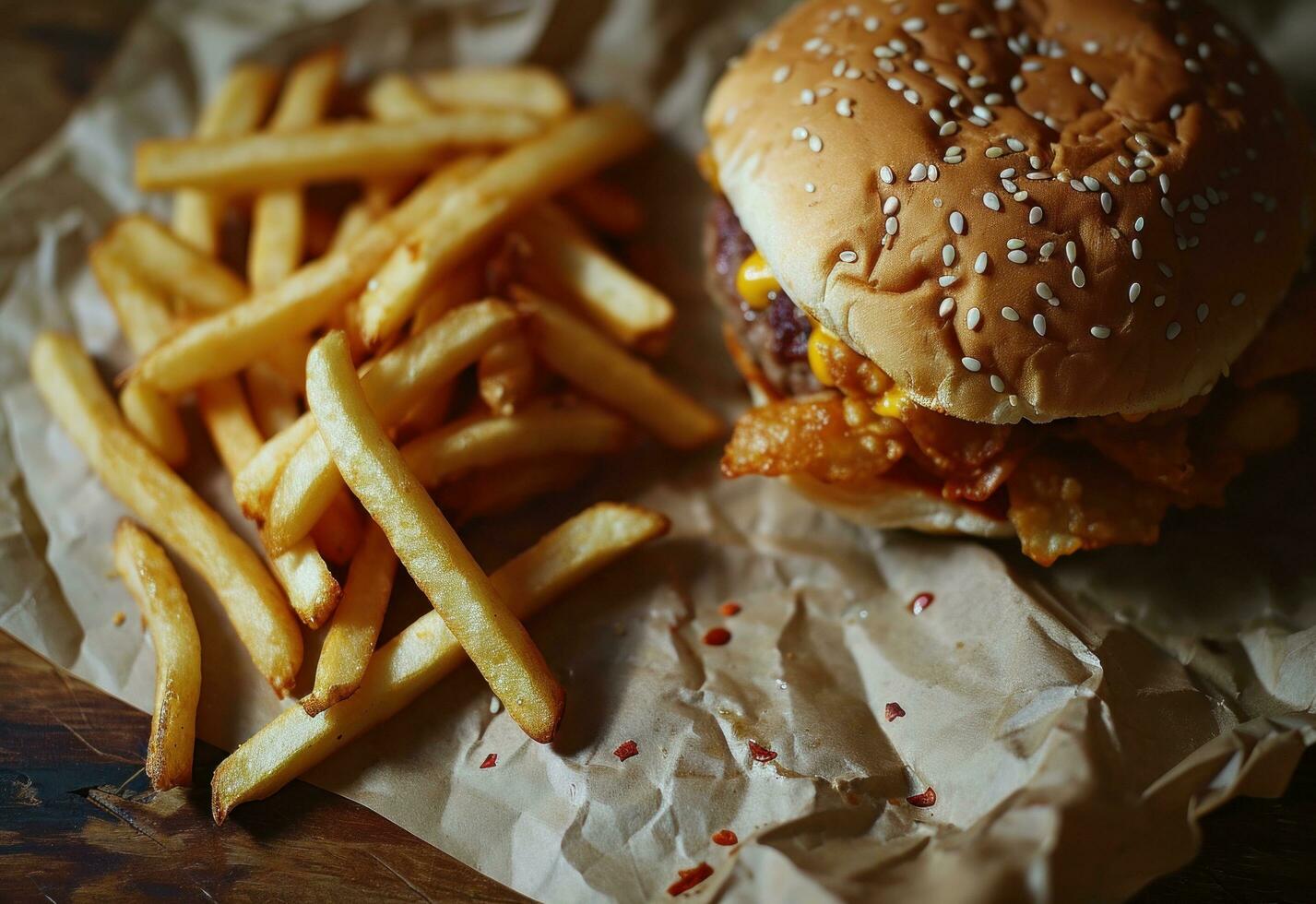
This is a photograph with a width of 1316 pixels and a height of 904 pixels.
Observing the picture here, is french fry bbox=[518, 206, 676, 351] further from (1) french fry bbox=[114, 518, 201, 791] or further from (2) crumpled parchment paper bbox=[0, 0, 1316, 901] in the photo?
(1) french fry bbox=[114, 518, 201, 791]

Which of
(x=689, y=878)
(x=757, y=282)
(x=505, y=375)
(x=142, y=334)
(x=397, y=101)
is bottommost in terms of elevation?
(x=689, y=878)

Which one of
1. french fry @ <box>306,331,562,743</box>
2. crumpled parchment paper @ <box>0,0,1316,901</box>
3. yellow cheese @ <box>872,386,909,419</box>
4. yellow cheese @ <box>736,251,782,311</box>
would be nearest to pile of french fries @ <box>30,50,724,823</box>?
french fry @ <box>306,331,562,743</box>

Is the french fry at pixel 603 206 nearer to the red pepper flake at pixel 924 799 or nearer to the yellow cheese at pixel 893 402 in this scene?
the yellow cheese at pixel 893 402

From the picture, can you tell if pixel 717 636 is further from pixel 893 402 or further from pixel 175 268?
pixel 175 268

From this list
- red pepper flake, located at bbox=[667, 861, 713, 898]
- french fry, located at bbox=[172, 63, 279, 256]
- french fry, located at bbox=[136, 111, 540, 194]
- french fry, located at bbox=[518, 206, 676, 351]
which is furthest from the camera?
french fry, located at bbox=[172, 63, 279, 256]

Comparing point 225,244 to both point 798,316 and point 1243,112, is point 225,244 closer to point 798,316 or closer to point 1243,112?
point 798,316

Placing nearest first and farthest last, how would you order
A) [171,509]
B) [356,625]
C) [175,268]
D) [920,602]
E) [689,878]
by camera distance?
[689,878], [356,625], [171,509], [920,602], [175,268]

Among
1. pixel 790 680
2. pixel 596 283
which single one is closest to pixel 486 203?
pixel 596 283

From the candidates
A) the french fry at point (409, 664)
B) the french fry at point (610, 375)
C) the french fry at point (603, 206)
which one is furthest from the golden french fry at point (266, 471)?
the french fry at point (603, 206)
